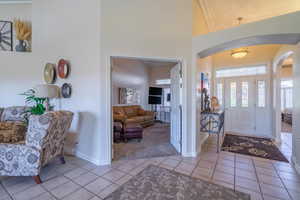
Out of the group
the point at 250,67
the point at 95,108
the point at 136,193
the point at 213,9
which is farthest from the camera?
the point at 250,67

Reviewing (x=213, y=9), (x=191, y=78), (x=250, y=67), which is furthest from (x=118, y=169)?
(x=250, y=67)

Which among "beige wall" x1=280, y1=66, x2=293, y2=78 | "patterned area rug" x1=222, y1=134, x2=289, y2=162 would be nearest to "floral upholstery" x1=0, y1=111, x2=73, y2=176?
"patterned area rug" x1=222, y1=134, x2=289, y2=162

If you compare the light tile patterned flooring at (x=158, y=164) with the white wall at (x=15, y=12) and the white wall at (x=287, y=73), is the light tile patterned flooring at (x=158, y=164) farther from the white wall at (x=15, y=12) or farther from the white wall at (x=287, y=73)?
the white wall at (x=287, y=73)

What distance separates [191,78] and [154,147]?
197 cm

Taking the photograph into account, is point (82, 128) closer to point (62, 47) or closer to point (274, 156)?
point (62, 47)

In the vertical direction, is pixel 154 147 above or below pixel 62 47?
below

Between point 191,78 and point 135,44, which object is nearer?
point 135,44

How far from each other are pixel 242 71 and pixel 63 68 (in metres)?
5.79

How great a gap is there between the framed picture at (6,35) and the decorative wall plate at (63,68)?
2.28 m

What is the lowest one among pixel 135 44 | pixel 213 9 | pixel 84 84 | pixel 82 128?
pixel 82 128

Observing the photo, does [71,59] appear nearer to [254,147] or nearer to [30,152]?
[30,152]

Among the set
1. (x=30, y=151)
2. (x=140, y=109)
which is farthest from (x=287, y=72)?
(x=30, y=151)

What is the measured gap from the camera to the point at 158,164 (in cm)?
273

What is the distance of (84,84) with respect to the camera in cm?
287
